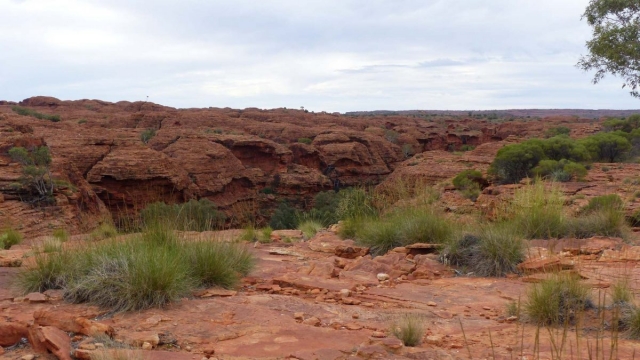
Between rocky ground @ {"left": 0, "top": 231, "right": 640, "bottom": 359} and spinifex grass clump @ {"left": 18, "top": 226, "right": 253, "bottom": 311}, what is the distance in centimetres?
13

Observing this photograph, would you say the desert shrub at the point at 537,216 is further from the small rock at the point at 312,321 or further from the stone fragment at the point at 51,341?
the stone fragment at the point at 51,341

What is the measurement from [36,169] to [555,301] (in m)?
20.7

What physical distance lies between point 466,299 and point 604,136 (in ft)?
68.2

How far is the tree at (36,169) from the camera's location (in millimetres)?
20516

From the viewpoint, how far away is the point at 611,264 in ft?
20.2

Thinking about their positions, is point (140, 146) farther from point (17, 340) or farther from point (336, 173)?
point (17, 340)

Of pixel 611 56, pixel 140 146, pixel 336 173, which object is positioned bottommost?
pixel 336 173

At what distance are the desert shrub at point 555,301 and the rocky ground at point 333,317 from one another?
11cm

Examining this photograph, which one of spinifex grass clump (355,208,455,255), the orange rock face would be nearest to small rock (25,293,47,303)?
spinifex grass clump (355,208,455,255)

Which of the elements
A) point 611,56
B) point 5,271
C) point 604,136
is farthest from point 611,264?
point 604,136

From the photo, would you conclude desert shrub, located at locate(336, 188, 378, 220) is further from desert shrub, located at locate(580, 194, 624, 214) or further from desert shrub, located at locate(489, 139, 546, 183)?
desert shrub, located at locate(489, 139, 546, 183)

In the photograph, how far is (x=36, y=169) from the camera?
68.4 ft

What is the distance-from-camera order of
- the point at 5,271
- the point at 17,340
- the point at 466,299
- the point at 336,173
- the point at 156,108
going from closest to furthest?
the point at 17,340
the point at 466,299
the point at 5,271
the point at 336,173
the point at 156,108

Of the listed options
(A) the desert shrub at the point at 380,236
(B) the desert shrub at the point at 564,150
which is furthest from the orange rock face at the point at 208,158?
(A) the desert shrub at the point at 380,236
